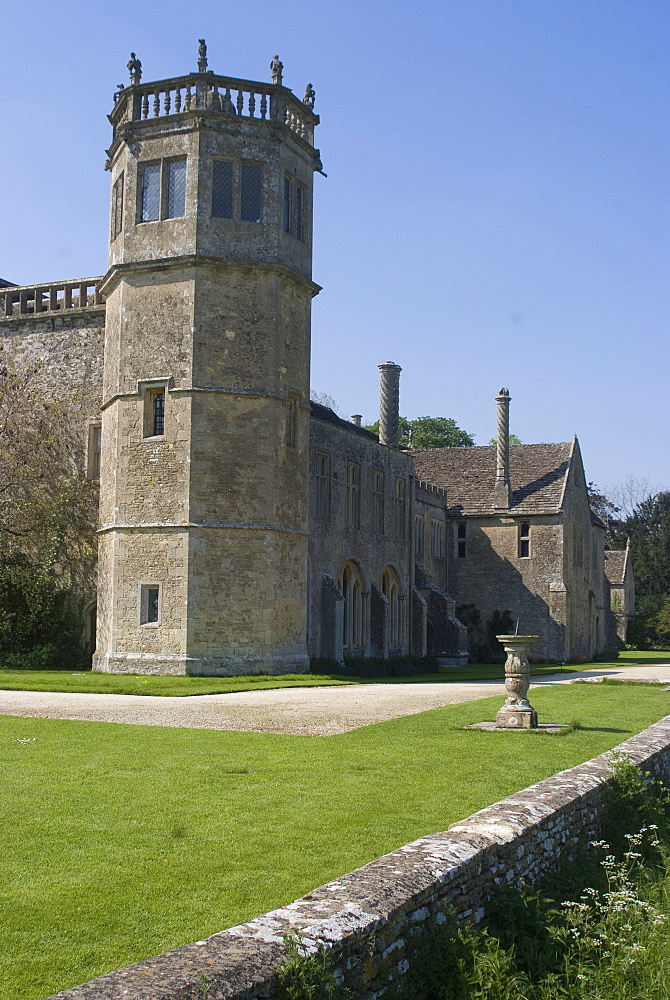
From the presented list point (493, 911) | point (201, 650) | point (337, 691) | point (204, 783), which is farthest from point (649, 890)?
point (201, 650)

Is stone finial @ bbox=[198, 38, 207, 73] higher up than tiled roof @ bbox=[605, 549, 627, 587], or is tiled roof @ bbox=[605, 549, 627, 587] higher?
stone finial @ bbox=[198, 38, 207, 73]

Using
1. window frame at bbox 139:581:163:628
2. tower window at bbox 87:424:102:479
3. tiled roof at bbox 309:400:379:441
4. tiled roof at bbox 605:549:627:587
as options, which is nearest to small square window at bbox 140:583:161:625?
window frame at bbox 139:581:163:628

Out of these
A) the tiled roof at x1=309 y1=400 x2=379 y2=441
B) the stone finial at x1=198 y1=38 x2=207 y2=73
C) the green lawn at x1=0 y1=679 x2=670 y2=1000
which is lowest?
the green lawn at x1=0 y1=679 x2=670 y2=1000

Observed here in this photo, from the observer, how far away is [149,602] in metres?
23.7

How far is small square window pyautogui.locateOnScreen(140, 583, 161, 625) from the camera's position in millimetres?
23578

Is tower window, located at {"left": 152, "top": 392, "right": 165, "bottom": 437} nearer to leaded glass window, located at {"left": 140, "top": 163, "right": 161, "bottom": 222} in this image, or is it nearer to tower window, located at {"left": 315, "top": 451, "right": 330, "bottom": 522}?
leaded glass window, located at {"left": 140, "top": 163, "right": 161, "bottom": 222}

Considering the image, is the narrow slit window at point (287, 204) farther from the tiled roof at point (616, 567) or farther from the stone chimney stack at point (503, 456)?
the tiled roof at point (616, 567)

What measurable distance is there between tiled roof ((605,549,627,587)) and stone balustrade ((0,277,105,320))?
155 ft

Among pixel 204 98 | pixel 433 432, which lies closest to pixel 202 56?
pixel 204 98

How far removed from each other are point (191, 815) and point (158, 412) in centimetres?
1784

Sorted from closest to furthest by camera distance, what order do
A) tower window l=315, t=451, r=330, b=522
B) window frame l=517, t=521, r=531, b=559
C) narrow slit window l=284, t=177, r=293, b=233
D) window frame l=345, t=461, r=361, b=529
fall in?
narrow slit window l=284, t=177, r=293, b=233
tower window l=315, t=451, r=330, b=522
window frame l=345, t=461, r=361, b=529
window frame l=517, t=521, r=531, b=559

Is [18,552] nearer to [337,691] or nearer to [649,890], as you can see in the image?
[337,691]

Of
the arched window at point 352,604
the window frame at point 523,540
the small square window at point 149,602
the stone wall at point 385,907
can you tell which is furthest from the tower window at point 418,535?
the stone wall at point 385,907

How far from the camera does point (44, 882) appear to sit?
5.79 meters
